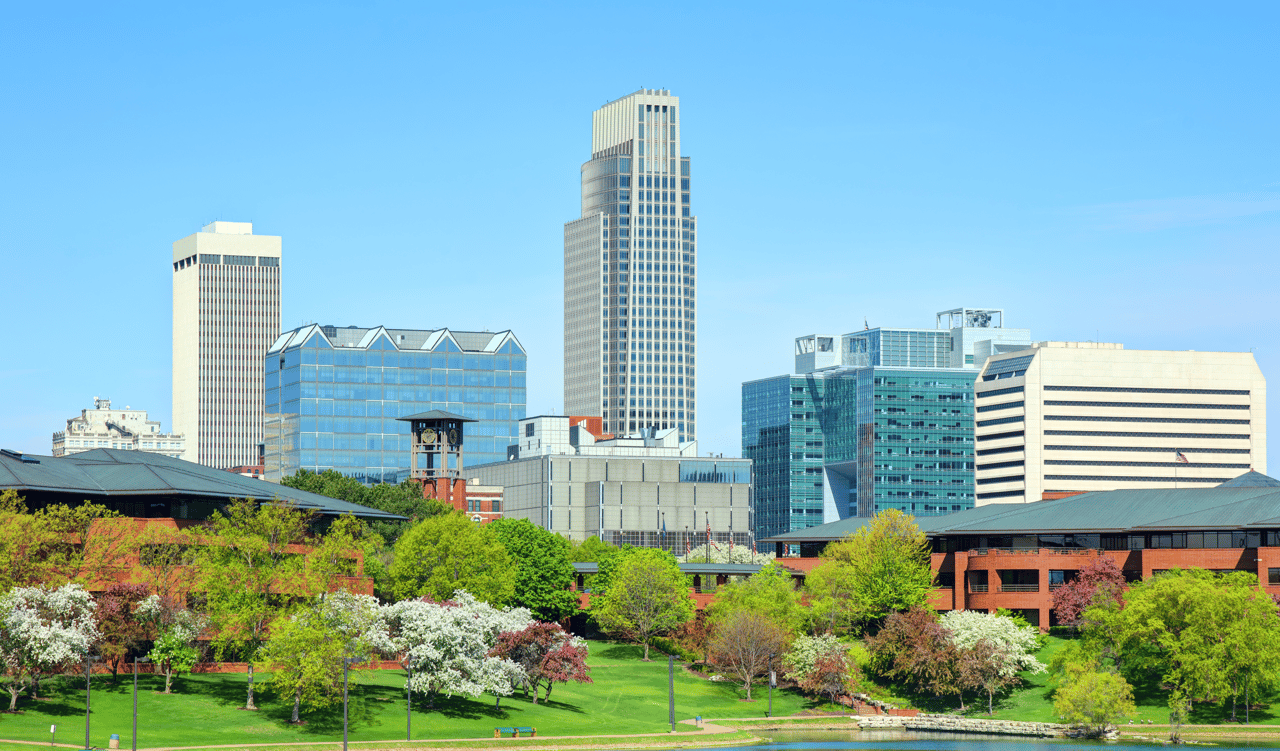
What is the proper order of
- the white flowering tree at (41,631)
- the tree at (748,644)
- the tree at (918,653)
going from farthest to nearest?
the tree at (748,644)
the tree at (918,653)
the white flowering tree at (41,631)

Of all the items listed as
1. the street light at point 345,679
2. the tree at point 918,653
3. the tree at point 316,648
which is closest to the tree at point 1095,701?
the tree at point 918,653

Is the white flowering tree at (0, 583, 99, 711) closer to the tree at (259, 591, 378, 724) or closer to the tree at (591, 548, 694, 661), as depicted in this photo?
the tree at (259, 591, 378, 724)

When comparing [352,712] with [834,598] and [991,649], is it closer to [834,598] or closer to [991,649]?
[991,649]

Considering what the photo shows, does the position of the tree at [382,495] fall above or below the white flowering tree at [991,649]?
above

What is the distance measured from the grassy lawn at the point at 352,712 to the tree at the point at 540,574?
22.7m

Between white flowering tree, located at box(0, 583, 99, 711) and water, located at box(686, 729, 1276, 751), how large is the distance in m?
40.4

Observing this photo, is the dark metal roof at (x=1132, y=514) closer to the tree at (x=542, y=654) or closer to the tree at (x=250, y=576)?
the tree at (x=542, y=654)

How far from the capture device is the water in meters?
110

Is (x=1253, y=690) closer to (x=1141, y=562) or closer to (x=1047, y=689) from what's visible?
(x=1047, y=689)

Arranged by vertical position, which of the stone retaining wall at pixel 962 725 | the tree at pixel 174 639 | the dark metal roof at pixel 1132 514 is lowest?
the stone retaining wall at pixel 962 725

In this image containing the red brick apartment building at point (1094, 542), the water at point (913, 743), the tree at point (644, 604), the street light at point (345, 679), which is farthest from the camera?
the tree at point (644, 604)

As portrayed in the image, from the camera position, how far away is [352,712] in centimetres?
11044

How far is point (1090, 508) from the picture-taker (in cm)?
15850

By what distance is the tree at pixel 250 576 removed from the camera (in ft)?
369
